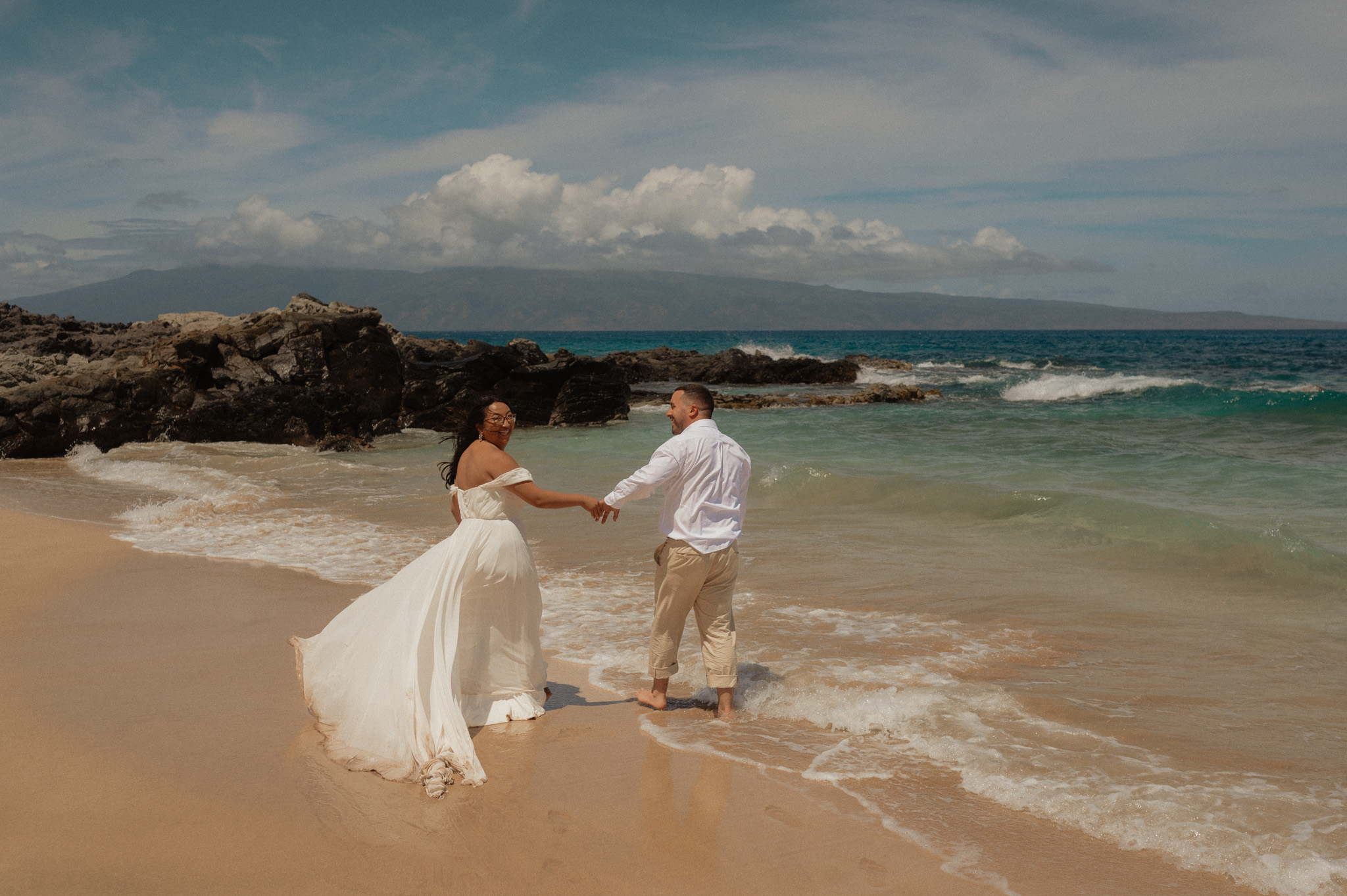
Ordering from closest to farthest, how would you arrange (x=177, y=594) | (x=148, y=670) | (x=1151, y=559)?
(x=148, y=670) → (x=177, y=594) → (x=1151, y=559)

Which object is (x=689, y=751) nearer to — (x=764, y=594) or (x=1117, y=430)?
(x=764, y=594)

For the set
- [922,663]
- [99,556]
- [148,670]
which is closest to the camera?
[148,670]

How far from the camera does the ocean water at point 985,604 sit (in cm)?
394

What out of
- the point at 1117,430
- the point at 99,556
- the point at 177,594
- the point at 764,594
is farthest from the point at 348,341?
the point at 1117,430

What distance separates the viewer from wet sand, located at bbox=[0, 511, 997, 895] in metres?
3.15

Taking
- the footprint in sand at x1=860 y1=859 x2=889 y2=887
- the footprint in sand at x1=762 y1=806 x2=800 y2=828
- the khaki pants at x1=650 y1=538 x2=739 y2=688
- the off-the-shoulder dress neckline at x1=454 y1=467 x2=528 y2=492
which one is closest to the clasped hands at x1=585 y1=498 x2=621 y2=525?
the khaki pants at x1=650 y1=538 x2=739 y2=688

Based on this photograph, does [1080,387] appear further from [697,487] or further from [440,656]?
[440,656]

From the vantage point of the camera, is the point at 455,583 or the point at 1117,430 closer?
the point at 455,583

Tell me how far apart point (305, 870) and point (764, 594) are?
5.03 meters

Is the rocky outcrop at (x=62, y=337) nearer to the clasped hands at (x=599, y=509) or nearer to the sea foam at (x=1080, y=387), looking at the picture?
the clasped hands at (x=599, y=509)

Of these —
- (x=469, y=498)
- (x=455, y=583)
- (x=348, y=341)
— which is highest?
(x=348, y=341)

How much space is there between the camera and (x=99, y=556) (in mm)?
8305

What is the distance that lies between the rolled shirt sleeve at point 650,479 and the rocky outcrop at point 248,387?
11373mm

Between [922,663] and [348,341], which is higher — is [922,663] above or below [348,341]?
below
